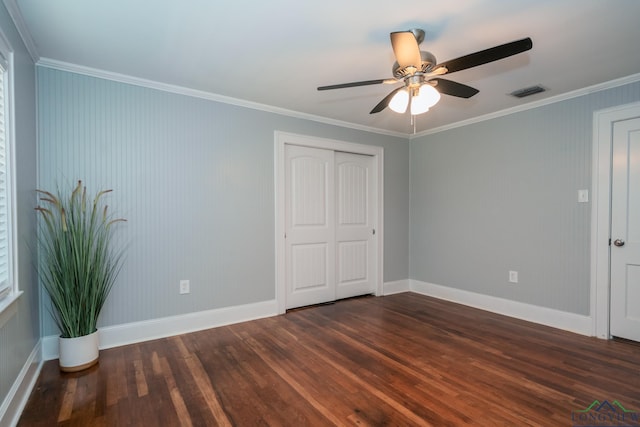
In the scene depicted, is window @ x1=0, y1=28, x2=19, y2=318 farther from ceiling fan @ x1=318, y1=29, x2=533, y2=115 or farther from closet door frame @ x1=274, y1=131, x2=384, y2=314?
closet door frame @ x1=274, y1=131, x2=384, y2=314

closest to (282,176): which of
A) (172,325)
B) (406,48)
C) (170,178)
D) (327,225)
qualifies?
(327,225)

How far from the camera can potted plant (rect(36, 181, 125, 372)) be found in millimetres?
2314

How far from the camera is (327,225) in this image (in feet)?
13.4

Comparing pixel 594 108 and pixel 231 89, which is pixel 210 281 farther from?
pixel 594 108

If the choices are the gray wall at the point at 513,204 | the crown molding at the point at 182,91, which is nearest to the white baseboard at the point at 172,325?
the crown molding at the point at 182,91

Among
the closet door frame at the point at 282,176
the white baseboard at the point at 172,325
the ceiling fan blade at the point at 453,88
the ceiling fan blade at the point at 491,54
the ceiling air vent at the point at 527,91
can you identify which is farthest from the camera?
the closet door frame at the point at 282,176

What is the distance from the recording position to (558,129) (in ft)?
10.7

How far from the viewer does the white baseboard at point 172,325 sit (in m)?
2.71

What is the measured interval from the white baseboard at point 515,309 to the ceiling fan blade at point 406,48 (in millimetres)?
2937

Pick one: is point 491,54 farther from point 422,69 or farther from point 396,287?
point 396,287

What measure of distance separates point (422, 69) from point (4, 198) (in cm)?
263

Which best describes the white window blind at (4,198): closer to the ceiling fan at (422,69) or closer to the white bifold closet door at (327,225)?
the ceiling fan at (422,69)

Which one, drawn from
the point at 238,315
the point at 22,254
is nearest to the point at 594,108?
the point at 238,315

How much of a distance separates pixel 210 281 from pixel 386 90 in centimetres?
255
